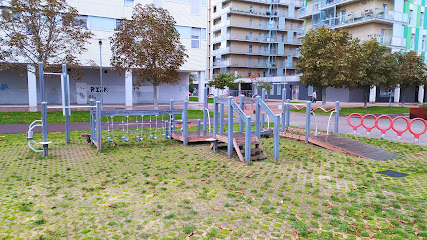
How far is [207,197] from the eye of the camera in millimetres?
5402

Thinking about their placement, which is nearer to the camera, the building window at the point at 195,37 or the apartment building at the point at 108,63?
the apartment building at the point at 108,63

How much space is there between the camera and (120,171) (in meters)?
7.21

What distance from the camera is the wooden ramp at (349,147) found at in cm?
891

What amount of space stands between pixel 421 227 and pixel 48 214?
504 cm

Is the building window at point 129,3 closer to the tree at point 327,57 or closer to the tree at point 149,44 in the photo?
the tree at point 149,44

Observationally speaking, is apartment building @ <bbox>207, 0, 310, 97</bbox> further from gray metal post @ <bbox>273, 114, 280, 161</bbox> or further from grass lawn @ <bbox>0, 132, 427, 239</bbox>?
grass lawn @ <bbox>0, 132, 427, 239</bbox>

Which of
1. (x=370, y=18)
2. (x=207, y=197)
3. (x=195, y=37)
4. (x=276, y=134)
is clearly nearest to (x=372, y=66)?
(x=370, y=18)

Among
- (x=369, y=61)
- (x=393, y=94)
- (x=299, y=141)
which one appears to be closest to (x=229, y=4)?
(x=393, y=94)

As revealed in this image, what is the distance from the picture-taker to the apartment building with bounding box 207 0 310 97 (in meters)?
65.9

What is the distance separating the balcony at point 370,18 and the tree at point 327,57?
18.4m

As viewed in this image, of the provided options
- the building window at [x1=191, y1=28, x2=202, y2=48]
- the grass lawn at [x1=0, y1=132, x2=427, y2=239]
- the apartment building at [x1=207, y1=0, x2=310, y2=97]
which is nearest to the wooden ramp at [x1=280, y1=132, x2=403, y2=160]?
the grass lawn at [x1=0, y1=132, x2=427, y2=239]

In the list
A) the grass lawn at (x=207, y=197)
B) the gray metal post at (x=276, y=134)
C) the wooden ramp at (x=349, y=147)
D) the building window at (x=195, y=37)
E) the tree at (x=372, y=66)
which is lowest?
the grass lawn at (x=207, y=197)

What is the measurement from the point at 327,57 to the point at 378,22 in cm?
2246

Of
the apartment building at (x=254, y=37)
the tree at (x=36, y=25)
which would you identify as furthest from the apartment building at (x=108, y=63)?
the apartment building at (x=254, y=37)
